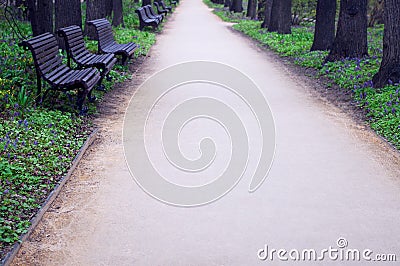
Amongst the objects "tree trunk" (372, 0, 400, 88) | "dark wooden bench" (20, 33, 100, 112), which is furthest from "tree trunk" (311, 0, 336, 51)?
"dark wooden bench" (20, 33, 100, 112)

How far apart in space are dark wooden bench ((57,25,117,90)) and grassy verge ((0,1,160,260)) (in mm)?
474

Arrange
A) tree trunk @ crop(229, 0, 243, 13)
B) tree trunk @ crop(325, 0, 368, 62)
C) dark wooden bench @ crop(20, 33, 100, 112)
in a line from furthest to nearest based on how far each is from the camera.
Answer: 1. tree trunk @ crop(229, 0, 243, 13)
2. tree trunk @ crop(325, 0, 368, 62)
3. dark wooden bench @ crop(20, 33, 100, 112)

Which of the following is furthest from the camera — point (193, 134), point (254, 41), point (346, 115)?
point (254, 41)

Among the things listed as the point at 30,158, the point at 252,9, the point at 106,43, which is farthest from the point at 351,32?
the point at 252,9

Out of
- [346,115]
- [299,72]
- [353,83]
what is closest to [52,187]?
[346,115]

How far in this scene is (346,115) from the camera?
833cm

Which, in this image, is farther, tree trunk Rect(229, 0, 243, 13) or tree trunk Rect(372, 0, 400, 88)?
tree trunk Rect(229, 0, 243, 13)

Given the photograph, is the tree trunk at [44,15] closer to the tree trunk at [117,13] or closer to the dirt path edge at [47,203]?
the dirt path edge at [47,203]

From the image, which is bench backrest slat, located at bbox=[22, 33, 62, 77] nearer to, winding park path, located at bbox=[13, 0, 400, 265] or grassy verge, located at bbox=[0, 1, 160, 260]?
grassy verge, located at bbox=[0, 1, 160, 260]

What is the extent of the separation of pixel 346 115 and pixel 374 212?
3685 millimetres

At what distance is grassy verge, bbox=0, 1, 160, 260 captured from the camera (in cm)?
460

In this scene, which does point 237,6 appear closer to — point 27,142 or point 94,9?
point 94,9

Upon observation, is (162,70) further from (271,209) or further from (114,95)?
(271,209)

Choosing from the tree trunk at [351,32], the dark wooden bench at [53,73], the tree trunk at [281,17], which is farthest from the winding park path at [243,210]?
the tree trunk at [281,17]
